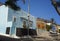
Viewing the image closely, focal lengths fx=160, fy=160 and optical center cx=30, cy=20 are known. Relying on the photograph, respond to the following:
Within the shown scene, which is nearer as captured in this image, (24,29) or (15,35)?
(15,35)

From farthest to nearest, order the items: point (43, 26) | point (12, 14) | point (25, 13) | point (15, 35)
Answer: point (43, 26)
point (25, 13)
point (12, 14)
point (15, 35)

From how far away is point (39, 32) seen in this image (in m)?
36.3

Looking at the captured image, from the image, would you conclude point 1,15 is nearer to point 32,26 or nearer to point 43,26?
point 32,26

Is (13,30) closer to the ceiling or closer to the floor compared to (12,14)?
closer to the floor

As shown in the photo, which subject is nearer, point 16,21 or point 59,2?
point 59,2

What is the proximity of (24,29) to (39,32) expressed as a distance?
522 centimetres

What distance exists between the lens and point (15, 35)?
29203 mm

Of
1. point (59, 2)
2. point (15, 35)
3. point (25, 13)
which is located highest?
point (25, 13)

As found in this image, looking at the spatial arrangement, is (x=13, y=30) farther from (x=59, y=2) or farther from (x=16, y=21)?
(x=59, y=2)

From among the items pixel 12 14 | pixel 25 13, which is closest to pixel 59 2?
pixel 12 14

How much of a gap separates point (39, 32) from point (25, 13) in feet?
18.3

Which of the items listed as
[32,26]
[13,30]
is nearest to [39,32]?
[32,26]

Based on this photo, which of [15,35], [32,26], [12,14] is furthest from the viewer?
[32,26]

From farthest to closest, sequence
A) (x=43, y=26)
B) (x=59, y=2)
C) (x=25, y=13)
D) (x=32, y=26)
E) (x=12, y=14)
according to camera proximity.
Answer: (x=43, y=26)
(x=32, y=26)
(x=25, y=13)
(x=12, y=14)
(x=59, y=2)
